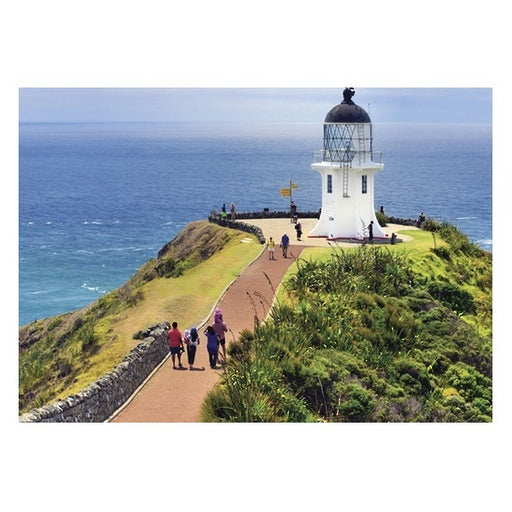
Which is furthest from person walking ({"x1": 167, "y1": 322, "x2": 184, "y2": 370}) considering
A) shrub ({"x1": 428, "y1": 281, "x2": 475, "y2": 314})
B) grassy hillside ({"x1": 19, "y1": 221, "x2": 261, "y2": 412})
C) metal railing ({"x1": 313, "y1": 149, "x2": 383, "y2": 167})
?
metal railing ({"x1": 313, "y1": 149, "x2": 383, "y2": 167})

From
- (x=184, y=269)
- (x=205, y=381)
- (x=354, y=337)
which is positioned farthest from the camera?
(x=184, y=269)

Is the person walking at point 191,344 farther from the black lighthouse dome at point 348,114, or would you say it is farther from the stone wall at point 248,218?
the black lighthouse dome at point 348,114

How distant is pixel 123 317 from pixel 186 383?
907cm

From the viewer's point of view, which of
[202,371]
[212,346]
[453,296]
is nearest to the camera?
[202,371]

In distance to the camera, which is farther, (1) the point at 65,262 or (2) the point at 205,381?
(1) the point at 65,262

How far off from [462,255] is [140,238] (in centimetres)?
4849

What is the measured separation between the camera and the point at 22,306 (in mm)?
60750

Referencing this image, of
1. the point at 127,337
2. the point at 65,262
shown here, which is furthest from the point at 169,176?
the point at 127,337

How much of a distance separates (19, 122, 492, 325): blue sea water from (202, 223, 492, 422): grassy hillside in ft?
101

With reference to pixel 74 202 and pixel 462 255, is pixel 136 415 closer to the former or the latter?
pixel 462 255

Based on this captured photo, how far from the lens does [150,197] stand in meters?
117

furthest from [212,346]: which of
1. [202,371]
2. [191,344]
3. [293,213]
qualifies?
[293,213]

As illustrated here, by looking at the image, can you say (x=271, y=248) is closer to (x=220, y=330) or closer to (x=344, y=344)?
(x=344, y=344)

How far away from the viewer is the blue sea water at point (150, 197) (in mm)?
70375
